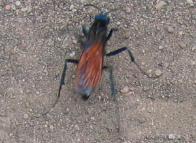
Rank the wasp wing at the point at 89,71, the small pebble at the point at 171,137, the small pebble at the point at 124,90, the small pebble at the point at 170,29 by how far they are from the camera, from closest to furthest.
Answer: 1. the wasp wing at the point at 89,71
2. the small pebble at the point at 171,137
3. the small pebble at the point at 124,90
4. the small pebble at the point at 170,29

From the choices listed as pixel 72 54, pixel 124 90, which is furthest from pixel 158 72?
pixel 72 54

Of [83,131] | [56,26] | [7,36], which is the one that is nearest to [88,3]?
[56,26]

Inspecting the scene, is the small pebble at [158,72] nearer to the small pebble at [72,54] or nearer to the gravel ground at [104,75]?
the gravel ground at [104,75]

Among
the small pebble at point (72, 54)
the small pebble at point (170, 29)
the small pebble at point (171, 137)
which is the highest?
the small pebble at point (170, 29)

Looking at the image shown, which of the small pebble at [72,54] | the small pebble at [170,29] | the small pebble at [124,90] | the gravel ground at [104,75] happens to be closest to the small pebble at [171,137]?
the gravel ground at [104,75]

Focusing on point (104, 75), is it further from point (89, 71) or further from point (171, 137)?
point (171, 137)

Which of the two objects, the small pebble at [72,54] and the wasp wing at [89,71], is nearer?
the wasp wing at [89,71]

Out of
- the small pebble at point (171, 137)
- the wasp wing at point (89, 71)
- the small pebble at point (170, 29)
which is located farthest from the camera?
the small pebble at point (170, 29)

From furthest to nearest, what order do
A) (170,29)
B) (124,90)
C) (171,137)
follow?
(170,29) → (124,90) → (171,137)

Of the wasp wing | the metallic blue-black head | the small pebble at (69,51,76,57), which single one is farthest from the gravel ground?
the wasp wing
